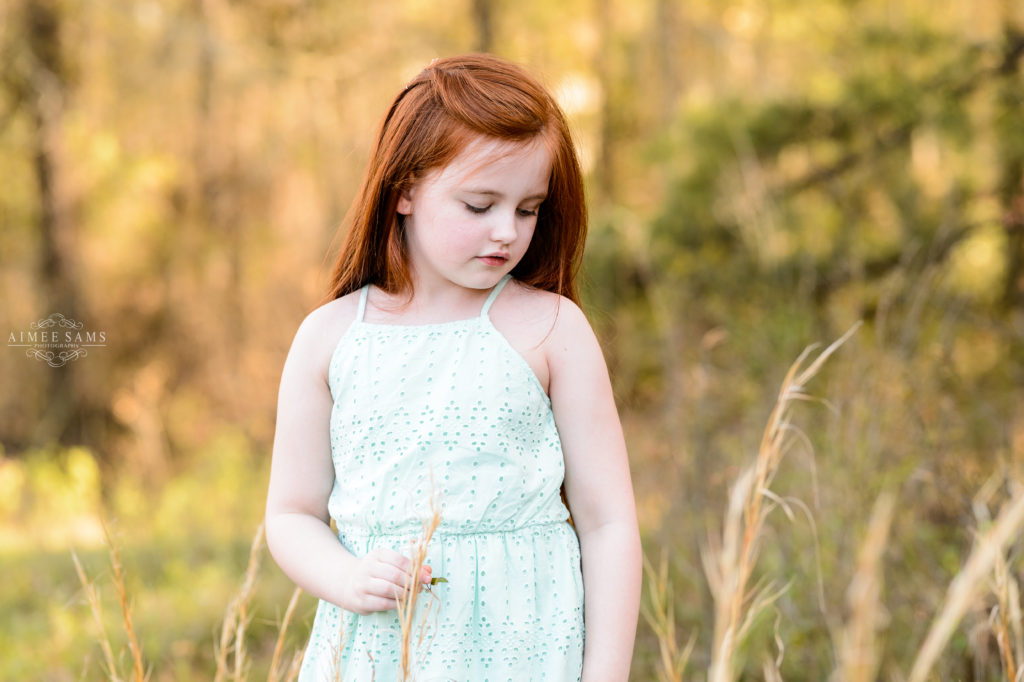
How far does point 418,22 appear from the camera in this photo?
1230 centimetres

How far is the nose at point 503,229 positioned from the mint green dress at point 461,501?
6.7 inches

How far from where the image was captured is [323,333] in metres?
1.73

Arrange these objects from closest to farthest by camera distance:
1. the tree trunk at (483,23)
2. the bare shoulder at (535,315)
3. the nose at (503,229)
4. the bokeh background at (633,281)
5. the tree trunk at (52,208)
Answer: the nose at (503,229) < the bare shoulder at (535,315) < the bokeh background at (633,281) < the tree trunk at (52,208) < the tree trunk at (483,23)

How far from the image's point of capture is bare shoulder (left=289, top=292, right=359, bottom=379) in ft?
5.62

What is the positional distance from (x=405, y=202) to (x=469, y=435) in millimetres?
415

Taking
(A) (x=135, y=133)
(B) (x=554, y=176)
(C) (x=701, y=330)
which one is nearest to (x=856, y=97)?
(C) (x=701, y=330)

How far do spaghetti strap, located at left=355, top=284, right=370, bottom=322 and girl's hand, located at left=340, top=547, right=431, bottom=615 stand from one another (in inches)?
16.9

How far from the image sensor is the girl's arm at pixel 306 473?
5.27ft

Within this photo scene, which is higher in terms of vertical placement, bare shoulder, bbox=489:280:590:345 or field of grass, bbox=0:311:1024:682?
bare shoulder, bbox=489:280:590:345

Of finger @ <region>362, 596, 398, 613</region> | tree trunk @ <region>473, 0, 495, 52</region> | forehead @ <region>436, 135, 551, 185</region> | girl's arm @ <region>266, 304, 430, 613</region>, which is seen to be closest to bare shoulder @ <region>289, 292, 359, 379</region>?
girl's arm @ <region>266, 304, 430, 613</region>

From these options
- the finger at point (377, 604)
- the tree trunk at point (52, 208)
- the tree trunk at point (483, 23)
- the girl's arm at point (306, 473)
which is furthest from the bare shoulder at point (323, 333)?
the tree trunk at point (483, 23)

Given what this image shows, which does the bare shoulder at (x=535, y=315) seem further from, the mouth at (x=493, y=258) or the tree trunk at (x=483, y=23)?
the tree trunk at (x=483, y=23)

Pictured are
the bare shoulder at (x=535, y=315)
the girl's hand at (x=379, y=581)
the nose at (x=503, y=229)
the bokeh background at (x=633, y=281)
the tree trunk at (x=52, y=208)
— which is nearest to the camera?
the girl's hand at (x=379, y=581)

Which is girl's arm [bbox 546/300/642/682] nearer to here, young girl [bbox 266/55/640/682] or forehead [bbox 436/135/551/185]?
young girl [bbox 266/55/640/682]
